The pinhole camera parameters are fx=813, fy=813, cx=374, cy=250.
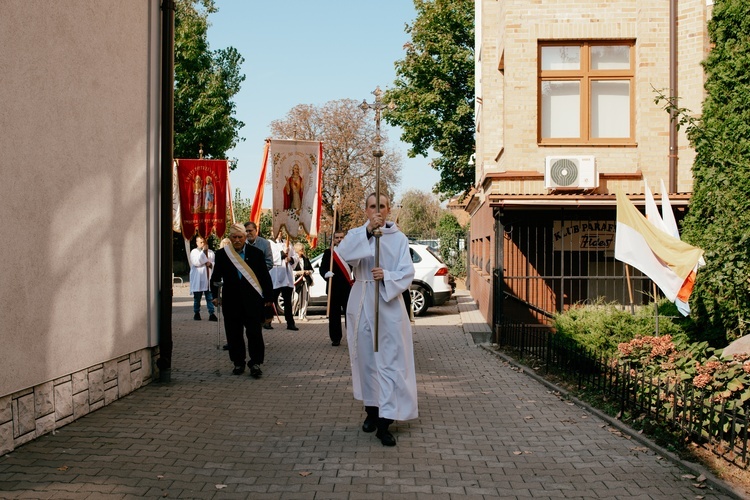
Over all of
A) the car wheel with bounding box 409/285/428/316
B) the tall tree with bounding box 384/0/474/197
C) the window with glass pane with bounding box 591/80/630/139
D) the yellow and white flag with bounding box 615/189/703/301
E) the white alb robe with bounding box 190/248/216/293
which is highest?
the tall tree with bounding box 384/0/474/197

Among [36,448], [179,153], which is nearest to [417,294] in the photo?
[36,448]

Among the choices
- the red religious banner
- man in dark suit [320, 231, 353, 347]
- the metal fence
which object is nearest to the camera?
the metal fence

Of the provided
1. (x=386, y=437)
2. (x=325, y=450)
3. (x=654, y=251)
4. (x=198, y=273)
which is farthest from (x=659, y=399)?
(x=198, y=273)

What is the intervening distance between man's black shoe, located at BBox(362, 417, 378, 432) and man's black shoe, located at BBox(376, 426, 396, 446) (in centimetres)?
31

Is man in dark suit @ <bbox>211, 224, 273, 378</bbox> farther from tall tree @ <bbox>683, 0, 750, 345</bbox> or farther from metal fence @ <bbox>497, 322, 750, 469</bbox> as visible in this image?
tall tree @ <bbox>683, 0, 750, 345</bbox>

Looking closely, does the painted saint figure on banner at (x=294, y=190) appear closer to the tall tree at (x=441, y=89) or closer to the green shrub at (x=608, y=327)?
the green shrub at (x=608, y=327)

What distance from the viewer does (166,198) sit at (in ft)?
30.6

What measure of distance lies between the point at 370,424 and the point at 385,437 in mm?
485

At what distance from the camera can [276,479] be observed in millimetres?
5625

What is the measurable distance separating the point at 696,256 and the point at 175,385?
19.9 ft

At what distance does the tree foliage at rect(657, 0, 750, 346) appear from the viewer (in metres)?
9.16

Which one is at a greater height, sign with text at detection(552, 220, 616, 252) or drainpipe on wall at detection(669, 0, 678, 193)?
drainpipe on wall at detection(669, 0, 678, 193)

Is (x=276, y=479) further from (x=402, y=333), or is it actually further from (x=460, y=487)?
(x=402, y=333)

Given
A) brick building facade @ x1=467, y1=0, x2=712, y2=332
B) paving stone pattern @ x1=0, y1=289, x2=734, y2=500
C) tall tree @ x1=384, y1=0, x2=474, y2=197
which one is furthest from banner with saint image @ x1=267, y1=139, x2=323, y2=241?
tall tree @ x1=384, y1=0, x2=474, y2=197
